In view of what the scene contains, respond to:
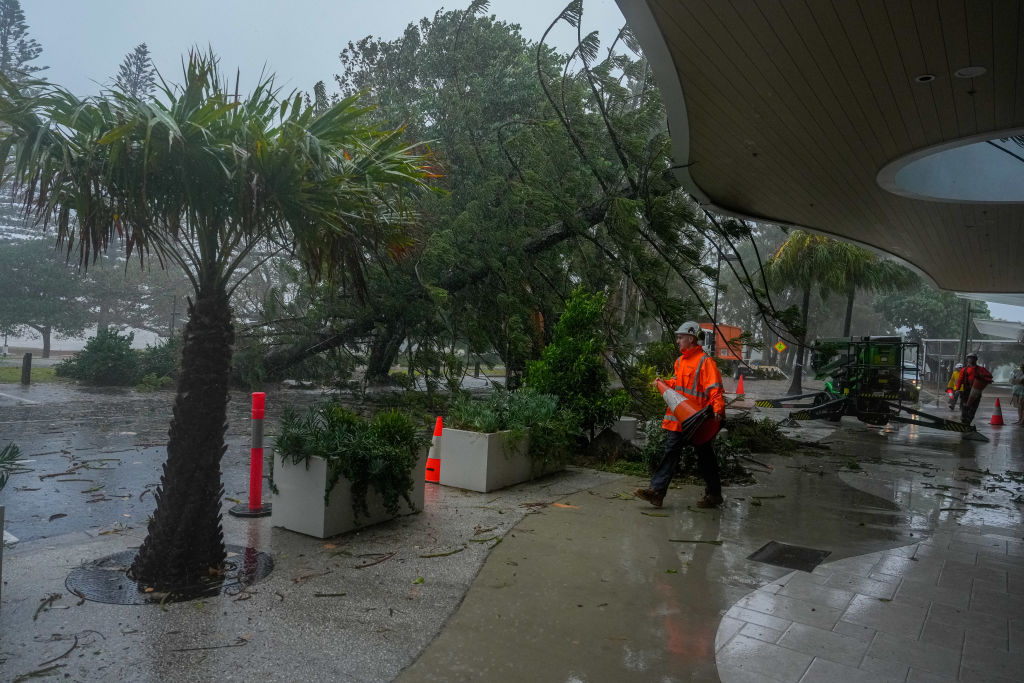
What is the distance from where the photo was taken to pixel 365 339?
56.5ft

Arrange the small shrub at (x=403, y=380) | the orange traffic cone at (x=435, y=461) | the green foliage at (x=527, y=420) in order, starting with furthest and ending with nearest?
the small shrub at (x=403, y=380) → the orange traffic cone at (x=435, y=461) → the green foliage at (x=527, y=420)

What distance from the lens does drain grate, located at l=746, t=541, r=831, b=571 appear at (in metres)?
5.36

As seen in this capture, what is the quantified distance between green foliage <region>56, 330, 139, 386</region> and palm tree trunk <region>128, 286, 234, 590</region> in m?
15.7

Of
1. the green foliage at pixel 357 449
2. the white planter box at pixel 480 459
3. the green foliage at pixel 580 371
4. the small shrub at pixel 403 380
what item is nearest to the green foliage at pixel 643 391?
the green foliage at pixel 580 371

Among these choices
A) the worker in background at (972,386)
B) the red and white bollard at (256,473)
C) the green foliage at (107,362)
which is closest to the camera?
the red and white bollard at (256,473)

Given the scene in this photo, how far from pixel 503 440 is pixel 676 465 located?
1827 mm

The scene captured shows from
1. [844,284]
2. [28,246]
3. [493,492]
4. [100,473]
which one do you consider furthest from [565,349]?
[28,246]

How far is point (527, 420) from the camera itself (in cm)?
805

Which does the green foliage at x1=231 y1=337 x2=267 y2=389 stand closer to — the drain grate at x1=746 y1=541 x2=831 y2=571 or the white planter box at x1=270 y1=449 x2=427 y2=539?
the white planter box at x1=270 y1=449 x2=427 y2=539

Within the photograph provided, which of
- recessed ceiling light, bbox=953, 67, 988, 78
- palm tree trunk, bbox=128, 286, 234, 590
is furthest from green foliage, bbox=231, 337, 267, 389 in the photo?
recessed ceiling light, bbox=953, 67, 988, 78

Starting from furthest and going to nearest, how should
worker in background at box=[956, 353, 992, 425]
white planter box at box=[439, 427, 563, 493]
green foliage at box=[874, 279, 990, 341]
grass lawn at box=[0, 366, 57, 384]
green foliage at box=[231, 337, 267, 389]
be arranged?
green foliage at box=[874, 279, 990, 341]
grass lawn at box=[0, 366, 57, 384]
worker in background at box=[956, 353, 992, 425]
green foliage at box=[231, 337, 267, 389]
white planter box at box=[439, 427, 563, 493]

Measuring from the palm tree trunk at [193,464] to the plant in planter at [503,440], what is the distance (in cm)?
325

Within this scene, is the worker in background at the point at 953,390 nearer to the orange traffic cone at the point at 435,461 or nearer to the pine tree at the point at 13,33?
the orange traffic cone at the point at 435,461

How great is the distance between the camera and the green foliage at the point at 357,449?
551 centimetres
